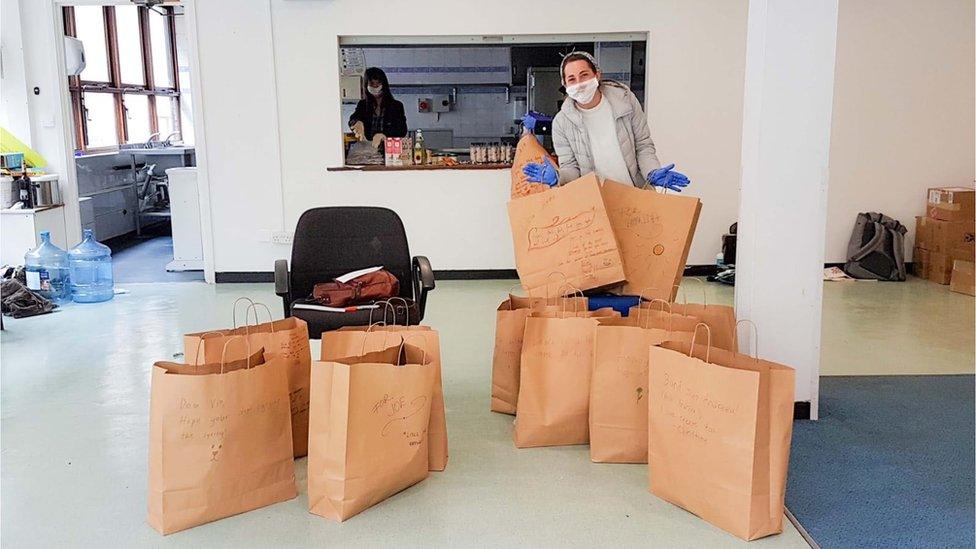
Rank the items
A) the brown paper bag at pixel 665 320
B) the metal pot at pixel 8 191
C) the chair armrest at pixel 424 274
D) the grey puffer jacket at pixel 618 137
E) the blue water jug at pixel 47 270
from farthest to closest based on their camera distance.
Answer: the metal pot at pixel 8 191, the blue water jug at pixel 47 270, the grey puffer jacket at pixel 618 137, the chair armrest at pixel 424 274, the brown paper bag at pixel 665 320

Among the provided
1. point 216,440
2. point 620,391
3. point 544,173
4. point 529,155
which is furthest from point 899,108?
point 216,440

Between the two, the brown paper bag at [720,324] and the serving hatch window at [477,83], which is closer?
the brown paper bag at [720,324]

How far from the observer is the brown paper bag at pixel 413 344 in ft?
8.64

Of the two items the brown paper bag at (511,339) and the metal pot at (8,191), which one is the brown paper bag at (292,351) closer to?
the brown paper bag at (511,339)

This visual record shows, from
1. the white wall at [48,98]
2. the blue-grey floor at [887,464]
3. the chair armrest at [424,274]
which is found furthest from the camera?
the white wall at [48,98]

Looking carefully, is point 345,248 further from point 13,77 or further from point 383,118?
point 13,77

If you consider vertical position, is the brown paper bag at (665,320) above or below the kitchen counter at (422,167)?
below

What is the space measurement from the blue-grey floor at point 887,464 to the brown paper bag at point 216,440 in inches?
66.3

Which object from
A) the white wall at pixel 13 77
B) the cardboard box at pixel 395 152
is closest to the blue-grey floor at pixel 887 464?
the cardboard box at pixel 395 152

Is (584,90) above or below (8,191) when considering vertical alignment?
above

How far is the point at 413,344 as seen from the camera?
263 centimetres

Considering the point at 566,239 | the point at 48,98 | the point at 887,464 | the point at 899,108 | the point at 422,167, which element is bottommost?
the point at 887,464

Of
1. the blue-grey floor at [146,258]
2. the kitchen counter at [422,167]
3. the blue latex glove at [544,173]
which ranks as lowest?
the blue-grey floor at [146,258]

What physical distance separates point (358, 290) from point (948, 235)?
4761 millimetres
